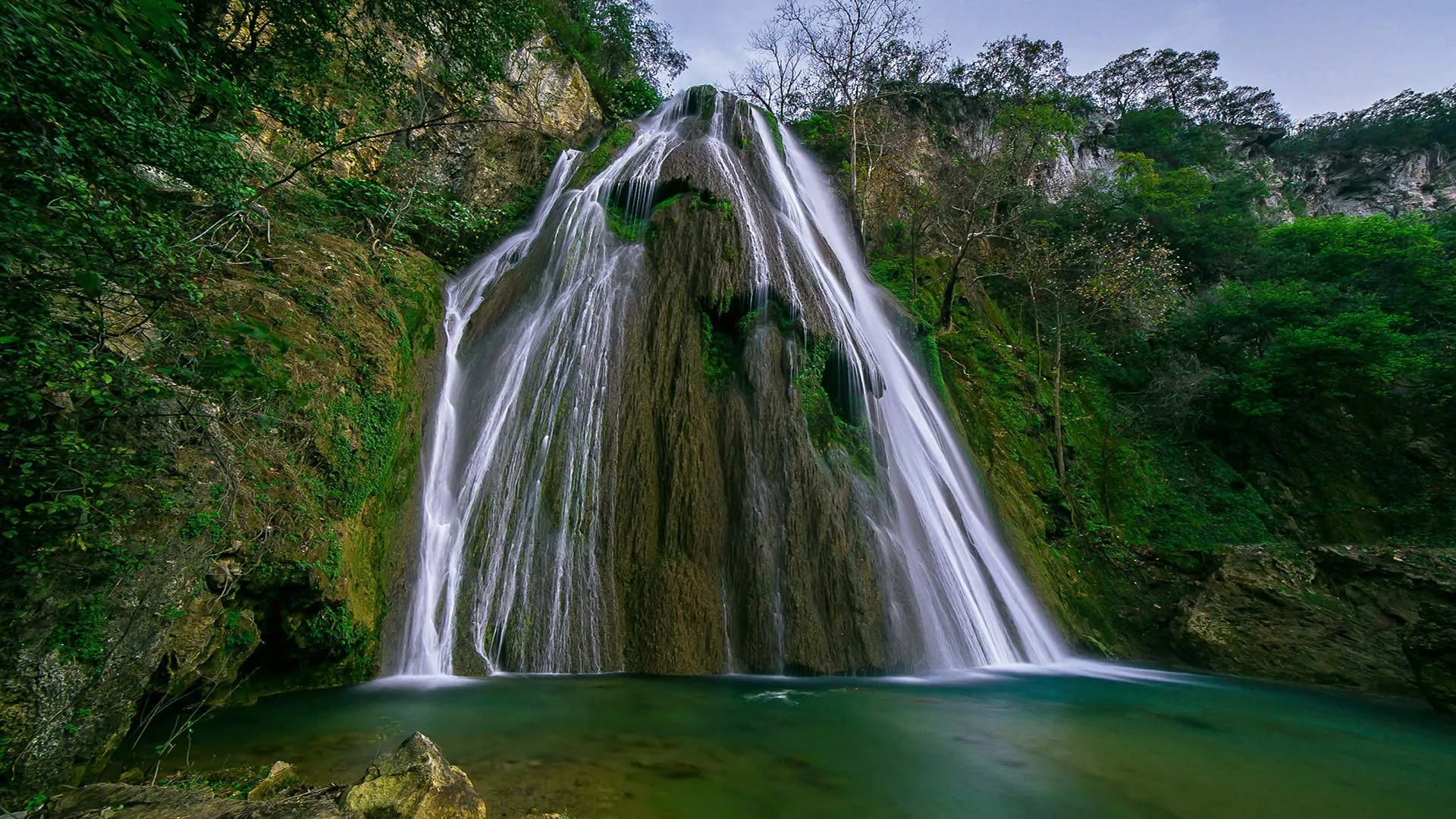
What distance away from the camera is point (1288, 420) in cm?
1398

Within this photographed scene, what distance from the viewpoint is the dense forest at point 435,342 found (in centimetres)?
281

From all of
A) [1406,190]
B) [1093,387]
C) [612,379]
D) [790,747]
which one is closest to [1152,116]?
[1406,190]

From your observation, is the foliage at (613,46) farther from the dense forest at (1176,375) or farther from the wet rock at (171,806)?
the wet rock at (171,806)

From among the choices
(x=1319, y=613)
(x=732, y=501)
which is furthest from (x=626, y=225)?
(x=1319, y=613)

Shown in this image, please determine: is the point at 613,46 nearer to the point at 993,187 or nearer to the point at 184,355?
the point at 993,187

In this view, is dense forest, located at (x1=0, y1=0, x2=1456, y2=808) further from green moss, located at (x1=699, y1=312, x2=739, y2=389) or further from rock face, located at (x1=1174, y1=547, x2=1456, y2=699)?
green moss, located at (x1=699, y1=312, x2=739, y2=389)

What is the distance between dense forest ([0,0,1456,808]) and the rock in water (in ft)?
5.01

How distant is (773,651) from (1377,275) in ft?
62.6

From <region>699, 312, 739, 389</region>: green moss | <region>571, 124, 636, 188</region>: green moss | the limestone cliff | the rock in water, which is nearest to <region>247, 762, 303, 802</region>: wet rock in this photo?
the rock in water

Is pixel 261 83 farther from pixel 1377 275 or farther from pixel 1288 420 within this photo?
pixel 1377 275

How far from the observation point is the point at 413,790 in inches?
102

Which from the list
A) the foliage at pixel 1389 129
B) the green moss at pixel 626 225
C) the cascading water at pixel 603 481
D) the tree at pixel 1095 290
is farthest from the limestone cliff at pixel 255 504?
the foliage at pixel 1389 129

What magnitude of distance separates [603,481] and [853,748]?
4.71 m

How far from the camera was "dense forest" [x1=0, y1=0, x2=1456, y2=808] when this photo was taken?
2.81 m
